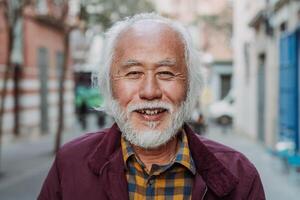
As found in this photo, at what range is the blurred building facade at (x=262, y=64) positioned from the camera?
1550 cm

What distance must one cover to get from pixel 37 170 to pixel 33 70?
9.99m

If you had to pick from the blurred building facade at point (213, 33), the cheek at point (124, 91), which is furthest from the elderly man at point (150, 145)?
the blurred building facade at point (213, 33)

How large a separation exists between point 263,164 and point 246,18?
461 inches

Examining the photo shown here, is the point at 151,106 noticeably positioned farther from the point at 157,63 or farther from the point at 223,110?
the point at 223,110

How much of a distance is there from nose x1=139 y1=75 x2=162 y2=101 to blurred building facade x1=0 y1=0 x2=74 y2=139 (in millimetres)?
16278

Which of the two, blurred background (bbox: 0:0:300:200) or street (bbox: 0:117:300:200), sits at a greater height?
blurred background (bbox: 0:0:300:200)

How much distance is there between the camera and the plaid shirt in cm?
229

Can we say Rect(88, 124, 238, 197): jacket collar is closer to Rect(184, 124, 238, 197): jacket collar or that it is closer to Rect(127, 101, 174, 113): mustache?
Rect(184, 124, 238, 197): jacket collar

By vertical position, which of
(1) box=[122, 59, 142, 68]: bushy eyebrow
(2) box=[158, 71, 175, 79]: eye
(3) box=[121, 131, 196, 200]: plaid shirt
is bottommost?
(3) box=[121, 131, 196, 200]: plaid shirt

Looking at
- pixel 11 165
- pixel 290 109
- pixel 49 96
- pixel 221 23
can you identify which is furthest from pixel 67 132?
pixel 221 23

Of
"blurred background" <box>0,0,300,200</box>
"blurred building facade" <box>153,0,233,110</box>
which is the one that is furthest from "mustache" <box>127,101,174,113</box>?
"blurred building facade" <box>153,0,233,110</box>

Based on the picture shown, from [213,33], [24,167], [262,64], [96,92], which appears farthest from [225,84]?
[96,92]

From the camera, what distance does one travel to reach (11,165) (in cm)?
1368

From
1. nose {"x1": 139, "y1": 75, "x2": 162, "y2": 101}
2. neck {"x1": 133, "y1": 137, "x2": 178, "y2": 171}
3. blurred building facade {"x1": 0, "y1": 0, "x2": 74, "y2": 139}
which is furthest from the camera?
blurred building facade {"x1": 0, "y1": 0, "x2": 74, "y2": 139}
